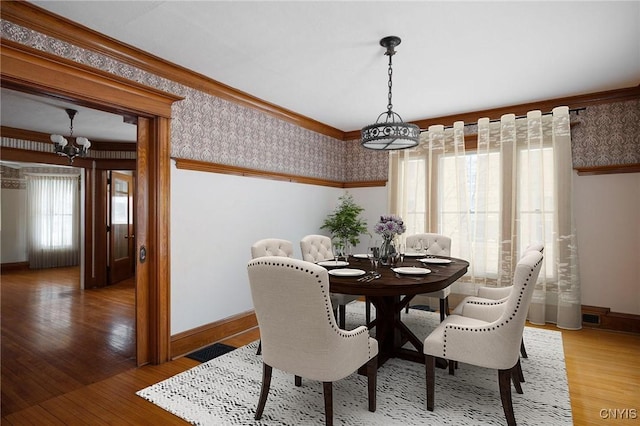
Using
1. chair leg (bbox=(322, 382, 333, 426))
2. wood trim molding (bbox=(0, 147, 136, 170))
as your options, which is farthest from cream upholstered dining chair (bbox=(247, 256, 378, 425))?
wood trim molding (bbox=(0, 147, 136, 170))

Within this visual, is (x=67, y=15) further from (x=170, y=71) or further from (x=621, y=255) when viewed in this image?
(x=621, y=255)

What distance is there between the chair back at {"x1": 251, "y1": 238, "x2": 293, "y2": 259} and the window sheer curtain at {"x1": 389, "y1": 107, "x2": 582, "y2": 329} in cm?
223

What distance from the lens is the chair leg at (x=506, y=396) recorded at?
200 cm

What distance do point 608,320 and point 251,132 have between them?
4.49 m

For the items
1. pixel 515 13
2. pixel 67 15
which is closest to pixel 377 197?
pixel 515 13

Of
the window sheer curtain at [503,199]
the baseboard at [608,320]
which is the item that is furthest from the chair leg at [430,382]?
the baseboard at [608,320]

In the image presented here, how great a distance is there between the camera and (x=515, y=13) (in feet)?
7.57

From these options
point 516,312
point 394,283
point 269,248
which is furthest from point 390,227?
point 516,312

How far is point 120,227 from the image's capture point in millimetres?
6676

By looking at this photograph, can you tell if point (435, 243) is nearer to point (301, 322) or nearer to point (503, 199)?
point (503, 199)

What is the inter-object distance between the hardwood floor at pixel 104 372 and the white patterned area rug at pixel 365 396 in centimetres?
13

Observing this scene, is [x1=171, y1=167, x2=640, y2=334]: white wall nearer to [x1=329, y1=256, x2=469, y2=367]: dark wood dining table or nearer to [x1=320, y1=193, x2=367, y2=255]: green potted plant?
[x1=320, y1=193, x2=367, y2=255]: green potted plant

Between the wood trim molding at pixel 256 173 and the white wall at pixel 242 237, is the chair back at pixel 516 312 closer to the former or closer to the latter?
the white wall at pixel 242 237

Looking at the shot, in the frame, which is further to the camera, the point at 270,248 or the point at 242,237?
the point at 242,237
